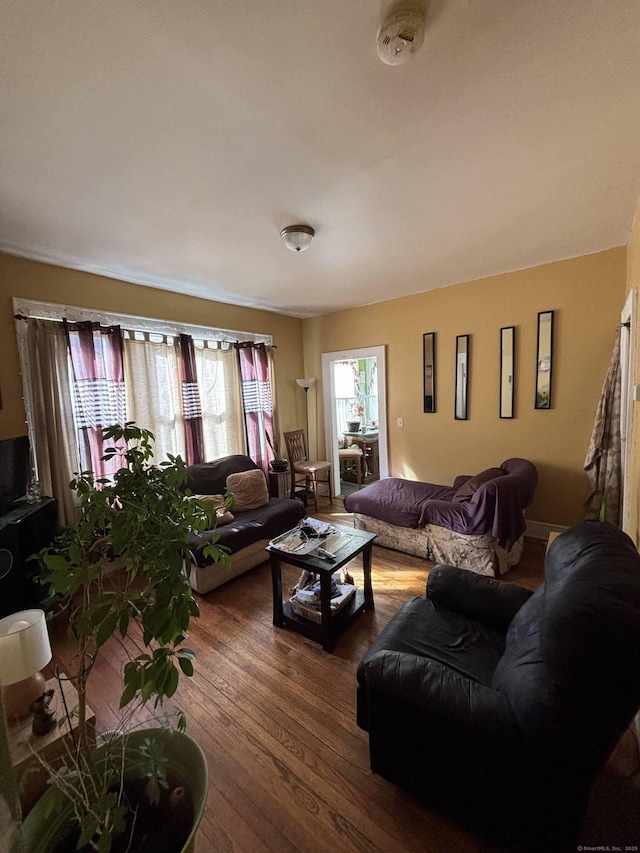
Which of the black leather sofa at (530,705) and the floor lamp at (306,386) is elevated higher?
the floor lamp at (306,386)

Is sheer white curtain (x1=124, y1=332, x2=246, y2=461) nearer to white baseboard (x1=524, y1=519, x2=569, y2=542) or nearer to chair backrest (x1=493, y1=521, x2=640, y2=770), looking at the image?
chair backrest (x1=493, y1=521, x2=640, y2=770)

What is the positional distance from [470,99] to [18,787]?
2.40 metres

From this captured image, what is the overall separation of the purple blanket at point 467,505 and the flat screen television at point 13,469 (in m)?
2.72

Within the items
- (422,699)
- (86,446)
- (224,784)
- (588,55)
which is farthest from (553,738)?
(86,446)

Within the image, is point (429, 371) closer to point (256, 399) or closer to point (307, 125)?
point (256, 399)

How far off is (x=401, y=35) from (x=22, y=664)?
245 centimetres

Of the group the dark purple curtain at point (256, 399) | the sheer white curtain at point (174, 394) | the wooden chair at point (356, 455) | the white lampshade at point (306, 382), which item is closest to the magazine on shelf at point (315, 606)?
the sheer white curtain at point (174, 394)

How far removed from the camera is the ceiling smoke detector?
1.00 metres

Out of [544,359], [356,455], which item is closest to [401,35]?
[544,359]

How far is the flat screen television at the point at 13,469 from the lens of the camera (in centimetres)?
231

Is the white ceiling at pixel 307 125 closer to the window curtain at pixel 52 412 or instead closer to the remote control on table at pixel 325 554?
the window curtain at pixel 52 412

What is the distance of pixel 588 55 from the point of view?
1.17 metres

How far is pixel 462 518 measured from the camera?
2.83 metres

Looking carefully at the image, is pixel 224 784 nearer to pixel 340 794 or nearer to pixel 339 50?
pixel 340 794
